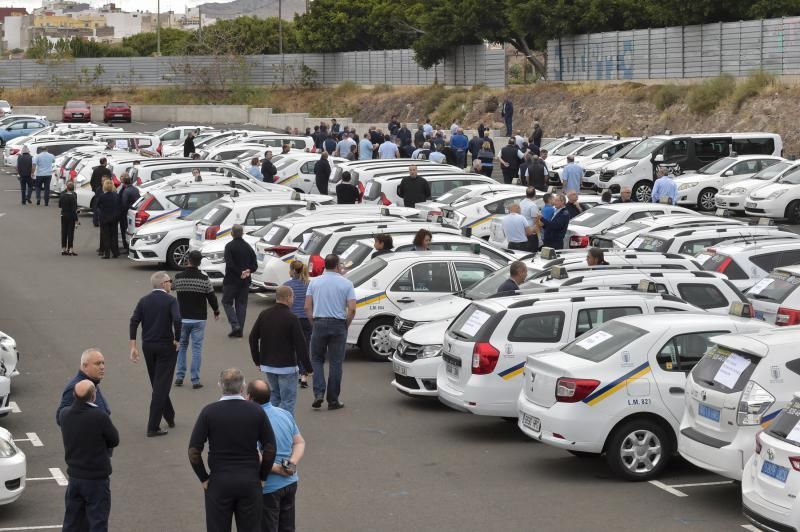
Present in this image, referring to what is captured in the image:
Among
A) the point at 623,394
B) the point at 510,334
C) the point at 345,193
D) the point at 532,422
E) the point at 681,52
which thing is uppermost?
the point at 681,52

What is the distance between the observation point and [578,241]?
23.7 meters

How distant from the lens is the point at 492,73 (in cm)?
6581

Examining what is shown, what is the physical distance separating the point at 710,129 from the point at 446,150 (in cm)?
1252

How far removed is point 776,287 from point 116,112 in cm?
6789

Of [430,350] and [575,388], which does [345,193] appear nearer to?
[430,350]

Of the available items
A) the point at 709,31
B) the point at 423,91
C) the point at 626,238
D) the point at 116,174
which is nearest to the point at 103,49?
the point at 423,91

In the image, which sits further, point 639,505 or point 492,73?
point 492,73

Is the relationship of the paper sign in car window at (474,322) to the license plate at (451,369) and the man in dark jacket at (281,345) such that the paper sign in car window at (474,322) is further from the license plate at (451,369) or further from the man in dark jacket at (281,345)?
the man in dark jacket at (281,345)

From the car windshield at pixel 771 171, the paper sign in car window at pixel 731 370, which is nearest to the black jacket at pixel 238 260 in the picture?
the paper sign in car window at pixel 731 370

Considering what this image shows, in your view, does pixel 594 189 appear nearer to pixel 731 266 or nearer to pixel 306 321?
pixel 731 266

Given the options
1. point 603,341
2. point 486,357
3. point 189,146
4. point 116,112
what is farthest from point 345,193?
point 116,112

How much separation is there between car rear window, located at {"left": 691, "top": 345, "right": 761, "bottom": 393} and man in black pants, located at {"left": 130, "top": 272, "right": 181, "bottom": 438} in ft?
18.3

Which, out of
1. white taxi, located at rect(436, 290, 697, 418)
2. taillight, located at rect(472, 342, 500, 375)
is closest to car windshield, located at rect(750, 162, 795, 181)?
white taxi, located at rect(436, 290, 697, 418)

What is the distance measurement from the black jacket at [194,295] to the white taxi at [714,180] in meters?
20.5
